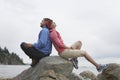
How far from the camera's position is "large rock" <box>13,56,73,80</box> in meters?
18.9

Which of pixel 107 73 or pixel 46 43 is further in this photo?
pixel 107 73

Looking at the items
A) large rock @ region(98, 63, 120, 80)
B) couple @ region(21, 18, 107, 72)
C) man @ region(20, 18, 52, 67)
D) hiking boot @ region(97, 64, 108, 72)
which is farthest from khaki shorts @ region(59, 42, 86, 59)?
large rock @ region(98, 63, 120, 80)

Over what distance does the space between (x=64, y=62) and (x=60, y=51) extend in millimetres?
615

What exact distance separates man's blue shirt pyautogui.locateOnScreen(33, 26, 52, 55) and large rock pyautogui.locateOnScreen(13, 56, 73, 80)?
393mm

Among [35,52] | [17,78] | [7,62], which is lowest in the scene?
[7,62]

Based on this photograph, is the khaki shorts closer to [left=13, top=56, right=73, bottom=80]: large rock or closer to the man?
[left=13, top=56, right=73, bottom=80]: large rock

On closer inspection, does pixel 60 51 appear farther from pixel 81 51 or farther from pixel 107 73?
pixel 107 73

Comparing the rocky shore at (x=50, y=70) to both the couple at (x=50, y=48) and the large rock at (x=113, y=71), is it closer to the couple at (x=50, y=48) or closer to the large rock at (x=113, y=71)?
the couple at (x=50, y=48)

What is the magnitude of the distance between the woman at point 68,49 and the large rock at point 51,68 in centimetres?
30

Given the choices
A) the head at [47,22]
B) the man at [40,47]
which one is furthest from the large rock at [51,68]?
the head at [47,22]

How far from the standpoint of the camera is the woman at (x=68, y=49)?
19422 millimetres

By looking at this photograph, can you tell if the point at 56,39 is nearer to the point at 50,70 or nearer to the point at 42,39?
the point at 42,39

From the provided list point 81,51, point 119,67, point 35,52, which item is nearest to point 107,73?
point 119,67

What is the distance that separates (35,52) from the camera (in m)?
19.5
